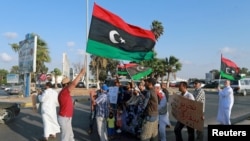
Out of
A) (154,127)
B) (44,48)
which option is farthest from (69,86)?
(44,48)

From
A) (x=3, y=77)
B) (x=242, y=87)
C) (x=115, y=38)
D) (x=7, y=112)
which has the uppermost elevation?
(x=115, y=38)

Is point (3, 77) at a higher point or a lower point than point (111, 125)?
lower

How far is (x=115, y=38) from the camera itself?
1009 cm

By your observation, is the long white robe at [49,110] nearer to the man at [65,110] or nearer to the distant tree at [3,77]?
the man at [65,110]

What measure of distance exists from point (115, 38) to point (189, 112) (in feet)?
9.87

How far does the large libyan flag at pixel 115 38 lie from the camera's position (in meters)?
9.80

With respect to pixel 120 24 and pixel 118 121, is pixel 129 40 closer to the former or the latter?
pixel 120 24

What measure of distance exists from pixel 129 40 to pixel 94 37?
1.17 meters

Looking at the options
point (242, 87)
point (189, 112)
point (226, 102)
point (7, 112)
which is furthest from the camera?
point (242, 87)

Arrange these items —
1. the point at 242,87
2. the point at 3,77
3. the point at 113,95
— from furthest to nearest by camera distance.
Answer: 1. the point at 3,77
2. the point at 242,87
3. the point at 113,95

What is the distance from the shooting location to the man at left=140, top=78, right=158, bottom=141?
284 inches

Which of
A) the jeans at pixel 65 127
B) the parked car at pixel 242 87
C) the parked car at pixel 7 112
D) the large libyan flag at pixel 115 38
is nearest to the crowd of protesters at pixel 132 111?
the large libyan flag at pixel 115 38

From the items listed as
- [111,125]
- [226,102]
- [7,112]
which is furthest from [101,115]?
[7,112]

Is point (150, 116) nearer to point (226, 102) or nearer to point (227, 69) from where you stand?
point (226, 102)
